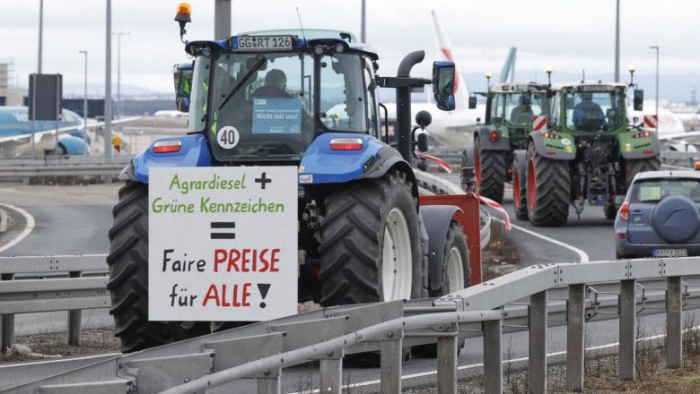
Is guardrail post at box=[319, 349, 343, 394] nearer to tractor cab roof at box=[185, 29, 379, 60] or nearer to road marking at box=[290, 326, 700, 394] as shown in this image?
road marking at box=[290, 326, 700, 394]

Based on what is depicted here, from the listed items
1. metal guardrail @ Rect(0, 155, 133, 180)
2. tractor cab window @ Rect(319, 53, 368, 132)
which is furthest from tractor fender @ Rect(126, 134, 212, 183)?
metal guardrail @ Rect(0, 155, 133, 180)

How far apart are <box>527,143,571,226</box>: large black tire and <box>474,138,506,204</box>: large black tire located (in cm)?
398

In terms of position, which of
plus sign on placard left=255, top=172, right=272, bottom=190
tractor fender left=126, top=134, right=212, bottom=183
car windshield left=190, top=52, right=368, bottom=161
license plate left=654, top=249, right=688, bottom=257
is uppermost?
car windshield left=190, top=52, right=368, bottom=161

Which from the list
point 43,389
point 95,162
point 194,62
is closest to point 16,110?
point 95,162

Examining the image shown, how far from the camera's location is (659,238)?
76.6 ft

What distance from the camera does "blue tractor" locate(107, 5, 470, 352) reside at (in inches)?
438

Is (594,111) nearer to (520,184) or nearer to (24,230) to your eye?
(520,184)

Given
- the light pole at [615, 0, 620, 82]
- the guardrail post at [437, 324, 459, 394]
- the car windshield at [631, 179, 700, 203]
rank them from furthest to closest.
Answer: the light pole at [615, 0, 620, 82] < the car windshield at [631, 179, 700, 203] < the guardrail post at [437, 324, 459, 394]

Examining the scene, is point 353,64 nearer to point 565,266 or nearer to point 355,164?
point 355,164

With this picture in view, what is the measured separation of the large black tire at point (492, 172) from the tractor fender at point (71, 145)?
57.5 m

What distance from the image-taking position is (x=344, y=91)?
1224 cm

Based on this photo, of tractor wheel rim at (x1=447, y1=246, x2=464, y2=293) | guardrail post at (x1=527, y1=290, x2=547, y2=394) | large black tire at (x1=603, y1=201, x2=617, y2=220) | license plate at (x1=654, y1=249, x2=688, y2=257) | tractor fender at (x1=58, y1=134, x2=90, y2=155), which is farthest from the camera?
tractor fender at (x1=58, y1=134, x2=90, y2=155)

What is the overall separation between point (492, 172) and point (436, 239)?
24827mm

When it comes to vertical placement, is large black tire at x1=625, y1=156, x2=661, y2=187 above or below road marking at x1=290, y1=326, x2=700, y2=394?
above
